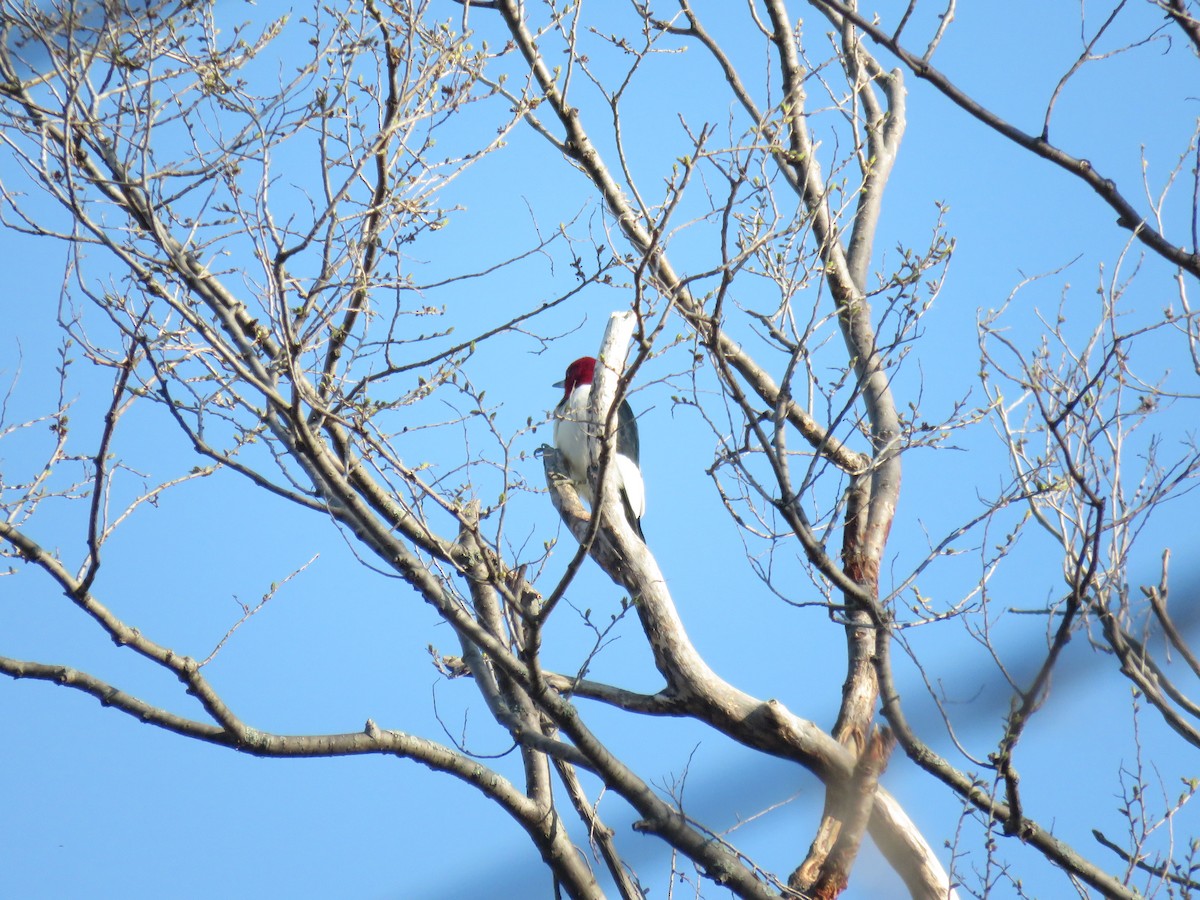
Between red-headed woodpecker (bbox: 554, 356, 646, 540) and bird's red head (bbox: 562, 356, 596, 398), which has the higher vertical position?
bird's red head (bbox: 562, 356, 596, 398)

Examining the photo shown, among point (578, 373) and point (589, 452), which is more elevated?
point (578, 373)

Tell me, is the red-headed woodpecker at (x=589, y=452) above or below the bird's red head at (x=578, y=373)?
below

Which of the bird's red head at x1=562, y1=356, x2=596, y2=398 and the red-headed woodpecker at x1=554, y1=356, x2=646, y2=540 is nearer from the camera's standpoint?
the red-headed woodpecker at x1=554, y1=356, x2=646, y2=540

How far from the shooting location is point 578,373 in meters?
7.53

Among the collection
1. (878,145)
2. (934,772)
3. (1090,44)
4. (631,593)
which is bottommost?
(934,772)

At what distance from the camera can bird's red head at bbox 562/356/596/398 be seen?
7.42 meters

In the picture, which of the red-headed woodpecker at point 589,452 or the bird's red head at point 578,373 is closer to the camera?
the red-headed woodpecker at point 589,452

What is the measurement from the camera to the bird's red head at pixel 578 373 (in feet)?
24.3

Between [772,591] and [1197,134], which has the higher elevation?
[1197,134]

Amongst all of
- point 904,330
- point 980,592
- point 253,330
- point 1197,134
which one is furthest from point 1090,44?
point 253,330

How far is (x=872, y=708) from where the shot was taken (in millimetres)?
5047

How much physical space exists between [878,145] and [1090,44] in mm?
3052

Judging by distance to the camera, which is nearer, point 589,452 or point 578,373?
point 589,452

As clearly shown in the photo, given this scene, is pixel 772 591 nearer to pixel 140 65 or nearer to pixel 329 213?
pixel 329 213
